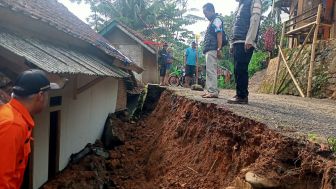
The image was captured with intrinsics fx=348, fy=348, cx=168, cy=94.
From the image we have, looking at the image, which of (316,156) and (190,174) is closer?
(316,156)

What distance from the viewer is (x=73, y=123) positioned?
785 cm

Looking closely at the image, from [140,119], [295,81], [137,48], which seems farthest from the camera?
[137,48]

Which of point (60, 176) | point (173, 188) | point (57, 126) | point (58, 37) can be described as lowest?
point (60, 176)

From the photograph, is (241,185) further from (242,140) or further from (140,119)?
(140,119)

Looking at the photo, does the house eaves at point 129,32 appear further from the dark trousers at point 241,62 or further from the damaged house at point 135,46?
the dark trousers at point 241,62

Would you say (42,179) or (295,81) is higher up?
(295,81)

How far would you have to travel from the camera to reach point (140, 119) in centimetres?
1180

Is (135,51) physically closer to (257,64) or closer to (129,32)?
(129,32)

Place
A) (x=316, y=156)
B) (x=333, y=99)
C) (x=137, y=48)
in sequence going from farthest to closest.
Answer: (x=137, y=48) → (x=333, y=99) → (x=316, y=156)

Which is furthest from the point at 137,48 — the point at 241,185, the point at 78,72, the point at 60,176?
the point at 241,185

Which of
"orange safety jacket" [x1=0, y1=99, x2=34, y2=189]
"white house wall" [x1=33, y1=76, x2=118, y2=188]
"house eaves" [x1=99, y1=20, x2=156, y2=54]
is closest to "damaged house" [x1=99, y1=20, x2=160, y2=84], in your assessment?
"house eaves" [x1=99, y1=20, x2=156, y2=54]

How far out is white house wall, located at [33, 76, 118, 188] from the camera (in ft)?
19.9

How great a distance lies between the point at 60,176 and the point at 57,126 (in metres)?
0.99

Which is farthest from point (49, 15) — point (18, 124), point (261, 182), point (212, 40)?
point (261, 182)
